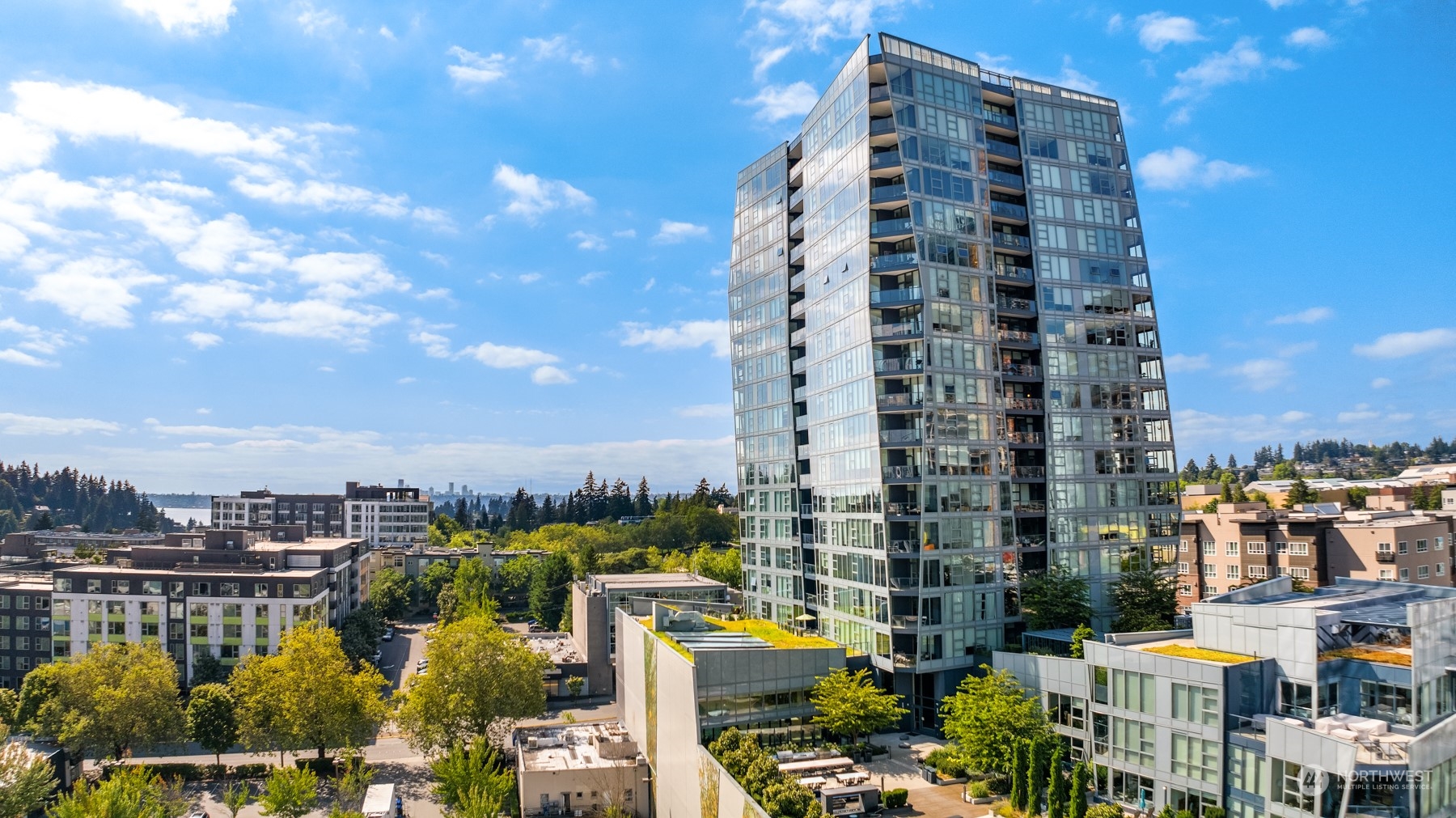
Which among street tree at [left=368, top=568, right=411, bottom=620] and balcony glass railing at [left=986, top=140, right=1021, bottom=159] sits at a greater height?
balcony glass railing at [left=986, top=140, right=1021, bottom=159]

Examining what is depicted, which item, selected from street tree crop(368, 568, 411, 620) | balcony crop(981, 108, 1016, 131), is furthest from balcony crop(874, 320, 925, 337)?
street tree crop(368, 568, 411, 620)

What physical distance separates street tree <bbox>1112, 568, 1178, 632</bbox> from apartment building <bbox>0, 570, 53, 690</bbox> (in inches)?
4188

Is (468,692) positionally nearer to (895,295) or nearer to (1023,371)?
(895,295)

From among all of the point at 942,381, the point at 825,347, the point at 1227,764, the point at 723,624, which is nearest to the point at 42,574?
the point at 723,624

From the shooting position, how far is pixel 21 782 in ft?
170

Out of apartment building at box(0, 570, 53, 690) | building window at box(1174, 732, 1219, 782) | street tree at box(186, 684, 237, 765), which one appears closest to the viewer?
building window at box(1174, 732, 1219, 782)

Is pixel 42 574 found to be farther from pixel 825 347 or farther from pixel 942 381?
pixel 942 381

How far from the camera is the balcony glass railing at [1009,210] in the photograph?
74625mm

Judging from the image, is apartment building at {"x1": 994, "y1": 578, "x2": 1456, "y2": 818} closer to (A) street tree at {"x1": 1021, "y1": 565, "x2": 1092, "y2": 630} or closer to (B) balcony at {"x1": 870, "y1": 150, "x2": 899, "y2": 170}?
(A) street tree at {"x1": 1021, "y1": 565, "x2": 1092, "y2": 630}

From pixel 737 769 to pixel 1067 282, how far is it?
53.6 m

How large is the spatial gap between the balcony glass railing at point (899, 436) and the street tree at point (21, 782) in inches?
2393

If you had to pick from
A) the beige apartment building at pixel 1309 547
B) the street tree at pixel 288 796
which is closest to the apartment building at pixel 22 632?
the street tree at pixel 288 796

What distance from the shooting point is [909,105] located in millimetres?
70438

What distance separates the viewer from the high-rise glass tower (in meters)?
67.8
